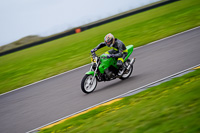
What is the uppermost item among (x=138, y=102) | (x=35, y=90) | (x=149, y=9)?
(x=149, y=9)

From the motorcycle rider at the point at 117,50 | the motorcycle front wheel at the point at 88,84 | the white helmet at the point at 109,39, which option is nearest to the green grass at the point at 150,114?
the motorcycle front wheel at the point at 88,84

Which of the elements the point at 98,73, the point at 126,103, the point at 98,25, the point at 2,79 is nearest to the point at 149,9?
the point at 98,25

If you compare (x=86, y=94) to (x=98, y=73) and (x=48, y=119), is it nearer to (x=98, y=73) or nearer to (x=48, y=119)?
(x=98, y=73)

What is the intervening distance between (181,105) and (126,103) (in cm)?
186

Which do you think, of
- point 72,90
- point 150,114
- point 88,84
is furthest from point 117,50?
point 150,114

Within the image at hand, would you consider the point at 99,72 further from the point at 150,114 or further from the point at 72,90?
the point at 150,114

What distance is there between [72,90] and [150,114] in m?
4.88

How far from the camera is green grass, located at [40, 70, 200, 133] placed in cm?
443

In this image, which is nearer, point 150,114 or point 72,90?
point 150,114

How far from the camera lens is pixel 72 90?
9.59 m

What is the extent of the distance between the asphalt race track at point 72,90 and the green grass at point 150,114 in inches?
48.3

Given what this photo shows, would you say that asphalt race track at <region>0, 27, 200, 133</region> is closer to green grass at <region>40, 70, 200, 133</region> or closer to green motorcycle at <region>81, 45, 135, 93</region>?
green motorcycle at <region>81, 45, 135, 93</region>

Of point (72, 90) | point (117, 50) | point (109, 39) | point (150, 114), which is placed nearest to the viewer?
point (150, 114)

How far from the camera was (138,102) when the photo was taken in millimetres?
6441
